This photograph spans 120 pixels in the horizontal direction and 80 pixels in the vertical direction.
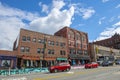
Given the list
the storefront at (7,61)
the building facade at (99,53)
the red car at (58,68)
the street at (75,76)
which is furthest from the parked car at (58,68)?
the building facade at (99,53)

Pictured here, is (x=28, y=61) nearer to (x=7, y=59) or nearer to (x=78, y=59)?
(x=7, y=59)

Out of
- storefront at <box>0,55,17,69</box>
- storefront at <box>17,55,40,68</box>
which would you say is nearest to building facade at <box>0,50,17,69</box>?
storefront at <box>0,55,17,69</box>

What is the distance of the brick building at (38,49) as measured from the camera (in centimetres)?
4197

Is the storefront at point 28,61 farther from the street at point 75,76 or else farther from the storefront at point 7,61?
the street at point 75,76

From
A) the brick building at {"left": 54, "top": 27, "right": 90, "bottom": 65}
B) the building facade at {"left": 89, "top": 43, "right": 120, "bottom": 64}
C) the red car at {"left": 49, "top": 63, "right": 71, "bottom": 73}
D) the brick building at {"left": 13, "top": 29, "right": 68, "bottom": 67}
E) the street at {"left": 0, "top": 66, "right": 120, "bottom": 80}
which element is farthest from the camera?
the building facade at {"left": 89, "top": 43, "right": 120, "bottom": 64}

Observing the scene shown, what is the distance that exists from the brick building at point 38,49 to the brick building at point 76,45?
275 cm

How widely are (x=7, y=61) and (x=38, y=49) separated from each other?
9.82 meters

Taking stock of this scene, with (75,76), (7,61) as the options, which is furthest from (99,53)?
(75,76)

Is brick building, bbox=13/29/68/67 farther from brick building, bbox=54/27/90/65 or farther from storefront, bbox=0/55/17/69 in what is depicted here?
brick building, bbox=54/27/90/65

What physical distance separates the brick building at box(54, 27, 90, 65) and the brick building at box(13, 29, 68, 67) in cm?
275

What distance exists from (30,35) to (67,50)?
15.1 meters

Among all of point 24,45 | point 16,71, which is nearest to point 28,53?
point 24,45

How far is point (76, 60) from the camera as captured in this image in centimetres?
5716

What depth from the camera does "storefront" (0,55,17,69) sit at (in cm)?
3735
